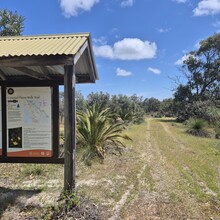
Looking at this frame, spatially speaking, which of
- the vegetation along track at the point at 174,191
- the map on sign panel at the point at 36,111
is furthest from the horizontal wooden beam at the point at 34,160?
the vegetation along track at the point at 174,191

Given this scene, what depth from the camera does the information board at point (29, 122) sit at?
4.52 meters

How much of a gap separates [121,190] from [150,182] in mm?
812

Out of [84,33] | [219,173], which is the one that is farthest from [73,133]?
[219,173]

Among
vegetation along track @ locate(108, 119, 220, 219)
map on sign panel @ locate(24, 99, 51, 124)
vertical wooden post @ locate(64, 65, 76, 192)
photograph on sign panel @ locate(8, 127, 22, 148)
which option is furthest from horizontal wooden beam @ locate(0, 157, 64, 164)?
vegetation along track @ locate(108, 119, 220, 219)

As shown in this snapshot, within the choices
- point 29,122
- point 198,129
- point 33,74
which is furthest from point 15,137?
point 198,129

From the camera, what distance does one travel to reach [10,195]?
176 inches

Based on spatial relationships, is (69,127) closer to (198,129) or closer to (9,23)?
(198,129)

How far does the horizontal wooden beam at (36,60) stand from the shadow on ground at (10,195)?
2276 mm

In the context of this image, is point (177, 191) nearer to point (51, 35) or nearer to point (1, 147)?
point (1, 147)

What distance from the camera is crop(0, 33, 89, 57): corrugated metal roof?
3807 millimetres

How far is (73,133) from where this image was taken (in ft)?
13.2

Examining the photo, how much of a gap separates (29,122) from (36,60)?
1.33 metres

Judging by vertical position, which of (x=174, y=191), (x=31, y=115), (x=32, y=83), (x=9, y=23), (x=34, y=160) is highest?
(x=9, y=23)

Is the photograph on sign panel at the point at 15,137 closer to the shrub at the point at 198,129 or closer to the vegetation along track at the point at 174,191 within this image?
the vegetation along track at the point at 174,191
